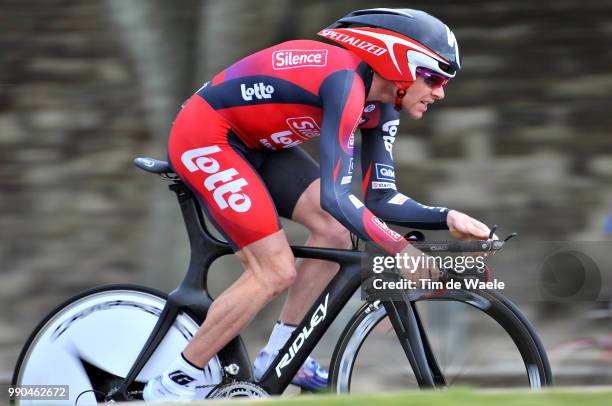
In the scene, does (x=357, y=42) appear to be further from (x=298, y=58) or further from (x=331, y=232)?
(x=331, y=232)

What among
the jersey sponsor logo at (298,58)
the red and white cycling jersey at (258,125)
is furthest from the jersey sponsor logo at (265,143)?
the jersey sponsor logo at (298,58)

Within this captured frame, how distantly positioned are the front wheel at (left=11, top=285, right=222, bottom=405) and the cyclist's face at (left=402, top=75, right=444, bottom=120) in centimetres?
141

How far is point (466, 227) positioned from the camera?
4238mm

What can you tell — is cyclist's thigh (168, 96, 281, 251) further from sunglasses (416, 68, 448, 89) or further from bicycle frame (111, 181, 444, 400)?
sunglasses (416, 68, 448, 89)

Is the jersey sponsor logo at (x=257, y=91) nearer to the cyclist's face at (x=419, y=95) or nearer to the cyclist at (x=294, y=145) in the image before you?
the cyclist at (x=294, y=145)

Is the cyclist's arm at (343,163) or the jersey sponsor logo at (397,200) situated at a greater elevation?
the cyclist's arm at (343,163)

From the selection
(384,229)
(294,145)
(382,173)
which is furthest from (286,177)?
(384,229)

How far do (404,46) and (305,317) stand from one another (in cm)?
123

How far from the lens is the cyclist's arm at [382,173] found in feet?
15.4

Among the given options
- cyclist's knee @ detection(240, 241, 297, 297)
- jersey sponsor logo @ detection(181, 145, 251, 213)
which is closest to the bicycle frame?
cyclist's knee @ detection(240, 241, 297, 297)

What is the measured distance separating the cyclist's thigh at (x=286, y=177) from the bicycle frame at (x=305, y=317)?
266 millimetres

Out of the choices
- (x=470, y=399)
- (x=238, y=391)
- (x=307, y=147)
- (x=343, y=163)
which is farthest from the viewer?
(x=307, y=147)

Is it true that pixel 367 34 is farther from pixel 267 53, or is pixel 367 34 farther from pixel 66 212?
pixel 66 212

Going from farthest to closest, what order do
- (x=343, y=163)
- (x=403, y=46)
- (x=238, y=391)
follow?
(x=238, y=391), (x=403, y=46), (x=343, y=163)
